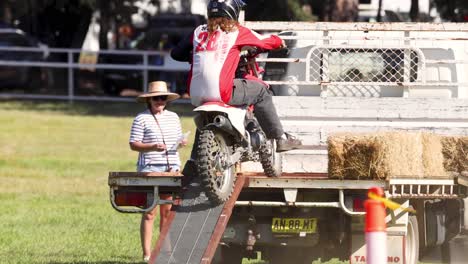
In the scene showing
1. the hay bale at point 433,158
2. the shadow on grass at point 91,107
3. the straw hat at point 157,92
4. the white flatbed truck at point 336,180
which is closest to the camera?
the white flatbed truck at point 336,180

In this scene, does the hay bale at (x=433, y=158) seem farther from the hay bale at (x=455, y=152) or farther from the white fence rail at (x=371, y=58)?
the white fence rail at (x=371, y=58)

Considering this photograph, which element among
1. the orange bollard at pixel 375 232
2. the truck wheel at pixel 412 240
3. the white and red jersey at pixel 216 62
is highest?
the white and red jersey at pixel 216 62

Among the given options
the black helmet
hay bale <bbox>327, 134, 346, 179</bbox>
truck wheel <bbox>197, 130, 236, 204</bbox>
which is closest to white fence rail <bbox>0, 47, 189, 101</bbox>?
the black helmet

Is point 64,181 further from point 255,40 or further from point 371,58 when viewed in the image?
point 255,40

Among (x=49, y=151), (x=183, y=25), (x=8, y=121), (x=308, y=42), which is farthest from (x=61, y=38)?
(x=308, y=42)

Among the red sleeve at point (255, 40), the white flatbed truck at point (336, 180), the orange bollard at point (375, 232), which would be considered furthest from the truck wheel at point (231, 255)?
the orange bollard at point (375, 232)

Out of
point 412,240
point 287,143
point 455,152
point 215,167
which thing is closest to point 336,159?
point 287,143

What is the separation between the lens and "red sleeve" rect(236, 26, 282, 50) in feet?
34.8

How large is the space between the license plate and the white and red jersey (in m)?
1.12

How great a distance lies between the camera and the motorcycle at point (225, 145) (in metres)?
10.1

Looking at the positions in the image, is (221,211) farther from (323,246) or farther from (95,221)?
(95,221)

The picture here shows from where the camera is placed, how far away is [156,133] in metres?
13.5

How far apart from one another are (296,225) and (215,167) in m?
1.06

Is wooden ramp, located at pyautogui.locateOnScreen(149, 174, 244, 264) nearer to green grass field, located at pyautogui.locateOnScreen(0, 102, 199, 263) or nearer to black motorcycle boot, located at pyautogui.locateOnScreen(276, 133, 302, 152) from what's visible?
black motorcycle boot, located at pyautogui.locateOnScreen(276, 133, 302, 152)
